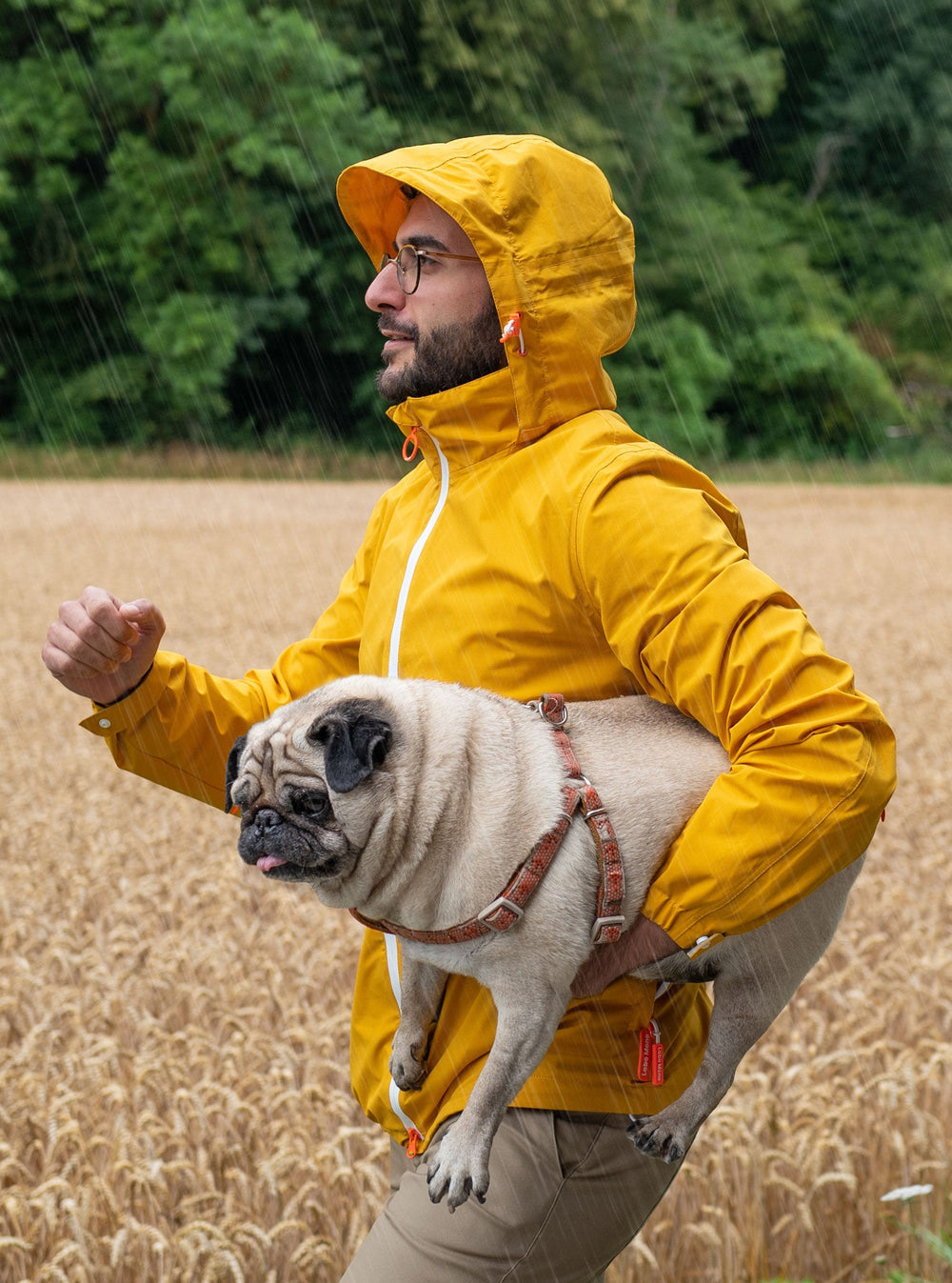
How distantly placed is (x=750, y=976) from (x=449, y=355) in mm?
1480

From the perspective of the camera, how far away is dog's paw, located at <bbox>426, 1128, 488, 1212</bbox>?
2236mm

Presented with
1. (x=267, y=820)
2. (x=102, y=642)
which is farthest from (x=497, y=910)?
(x=102, y=642)

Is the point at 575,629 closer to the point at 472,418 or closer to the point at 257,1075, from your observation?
the point at 472,418

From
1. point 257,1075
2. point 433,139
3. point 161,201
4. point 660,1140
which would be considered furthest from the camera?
point 433,139

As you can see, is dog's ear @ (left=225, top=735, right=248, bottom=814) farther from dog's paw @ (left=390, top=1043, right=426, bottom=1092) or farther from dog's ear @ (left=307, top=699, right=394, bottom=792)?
dog's paw @ (left=390, top=1043, right=426, bottom=1092)

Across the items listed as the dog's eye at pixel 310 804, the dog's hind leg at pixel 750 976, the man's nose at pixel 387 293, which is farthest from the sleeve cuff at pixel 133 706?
the dog's hind leg at pixel 750 976

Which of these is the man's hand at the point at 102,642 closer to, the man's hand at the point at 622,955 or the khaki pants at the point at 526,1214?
the man's hand at the point at 622,955

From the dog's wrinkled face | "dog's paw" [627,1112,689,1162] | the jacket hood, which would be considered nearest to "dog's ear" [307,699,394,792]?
the dog's wrinkled face

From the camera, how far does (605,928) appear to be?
237 centimetres

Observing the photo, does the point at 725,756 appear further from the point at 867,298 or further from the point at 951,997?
the point at 867,298

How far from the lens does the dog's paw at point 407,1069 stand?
2.61m

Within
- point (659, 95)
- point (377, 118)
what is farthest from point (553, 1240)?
point (659, 95)

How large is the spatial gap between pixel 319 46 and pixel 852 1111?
41611 mm

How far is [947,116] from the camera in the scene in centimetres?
5934
